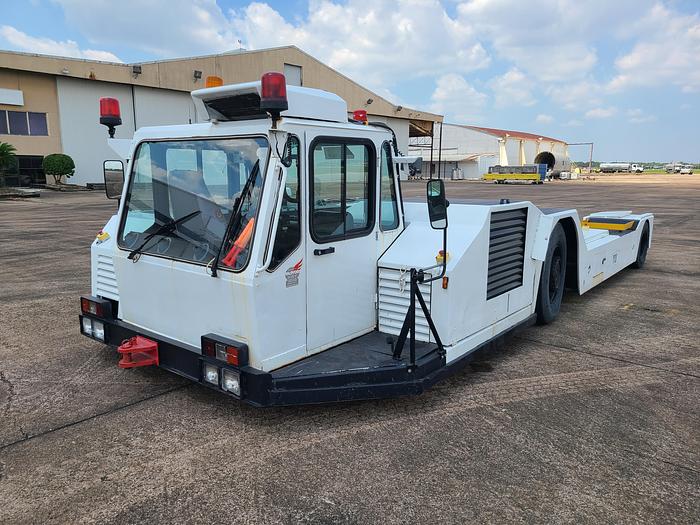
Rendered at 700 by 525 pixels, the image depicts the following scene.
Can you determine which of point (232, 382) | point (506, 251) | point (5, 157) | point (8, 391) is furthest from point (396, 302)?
point (5, 157)

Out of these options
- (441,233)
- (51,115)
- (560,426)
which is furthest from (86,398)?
(51,115)

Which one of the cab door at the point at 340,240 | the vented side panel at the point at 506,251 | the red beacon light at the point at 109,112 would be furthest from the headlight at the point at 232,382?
the red beacon light at the point at 109,112

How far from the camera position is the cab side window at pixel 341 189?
3535 millimetres

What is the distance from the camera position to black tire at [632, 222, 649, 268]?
9.05m

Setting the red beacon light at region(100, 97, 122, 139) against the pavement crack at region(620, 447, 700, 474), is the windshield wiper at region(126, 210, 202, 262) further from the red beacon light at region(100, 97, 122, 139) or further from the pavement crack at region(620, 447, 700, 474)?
the pavement crack at region(620, 447, 700, 474)

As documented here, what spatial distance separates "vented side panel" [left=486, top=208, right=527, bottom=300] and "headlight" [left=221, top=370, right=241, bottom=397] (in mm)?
2190

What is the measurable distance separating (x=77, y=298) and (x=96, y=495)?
4.73 meters

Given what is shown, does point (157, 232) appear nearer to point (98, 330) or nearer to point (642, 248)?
point (98, 330)

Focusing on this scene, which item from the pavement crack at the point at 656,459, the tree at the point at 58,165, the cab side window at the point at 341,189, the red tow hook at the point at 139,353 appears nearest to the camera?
the pavement crack at the point at 656,459

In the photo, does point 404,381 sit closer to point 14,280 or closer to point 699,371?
point 699,371

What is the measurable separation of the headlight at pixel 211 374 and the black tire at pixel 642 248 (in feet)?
26.1

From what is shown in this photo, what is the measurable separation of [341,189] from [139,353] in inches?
72.8

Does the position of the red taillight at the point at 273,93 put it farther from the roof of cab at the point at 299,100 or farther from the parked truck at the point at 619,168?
the parked truck at the point at 619,168

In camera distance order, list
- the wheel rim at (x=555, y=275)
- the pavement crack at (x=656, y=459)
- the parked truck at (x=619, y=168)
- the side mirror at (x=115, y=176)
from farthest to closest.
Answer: the parked truck at (x=619, y=168) → the wheel rim at (x=555, y=275) → the side mirror at (x=115, y=176) → the pavement crack at (x=656, y=459)
